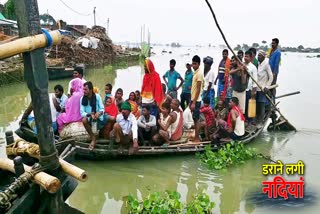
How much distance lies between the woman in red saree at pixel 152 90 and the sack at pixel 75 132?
1.50 metres

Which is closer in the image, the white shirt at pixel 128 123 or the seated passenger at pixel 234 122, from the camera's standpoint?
the white shirt at pixel 128 123

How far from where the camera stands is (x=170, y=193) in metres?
4.53

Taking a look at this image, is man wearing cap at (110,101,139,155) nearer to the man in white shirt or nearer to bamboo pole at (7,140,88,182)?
bamboo pole at (7,140,88,182)

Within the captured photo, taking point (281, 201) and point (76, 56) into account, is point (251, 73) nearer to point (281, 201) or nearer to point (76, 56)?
point (281, 201)

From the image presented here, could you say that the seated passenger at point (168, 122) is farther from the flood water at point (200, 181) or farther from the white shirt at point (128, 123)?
the white shirt at point (128, 123)

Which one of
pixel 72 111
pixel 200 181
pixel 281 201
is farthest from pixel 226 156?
pixel 72 111

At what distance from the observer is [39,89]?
242 centimetres

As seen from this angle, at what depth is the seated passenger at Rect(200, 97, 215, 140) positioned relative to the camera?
22.1 feet

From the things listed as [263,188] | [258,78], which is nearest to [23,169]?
[263,188]

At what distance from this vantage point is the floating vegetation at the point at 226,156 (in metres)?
6.39

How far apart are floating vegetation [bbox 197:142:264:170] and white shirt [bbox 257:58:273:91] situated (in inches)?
87.8

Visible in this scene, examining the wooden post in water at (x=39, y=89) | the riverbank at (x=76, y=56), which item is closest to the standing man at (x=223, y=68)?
the wooden post in water at (x=39, y=89)

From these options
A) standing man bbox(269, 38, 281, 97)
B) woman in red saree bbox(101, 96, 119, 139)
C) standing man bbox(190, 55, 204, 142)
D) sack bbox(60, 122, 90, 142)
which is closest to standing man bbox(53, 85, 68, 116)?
sack bbox(60, 122, 90, 142)

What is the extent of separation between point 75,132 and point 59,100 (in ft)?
3.06
